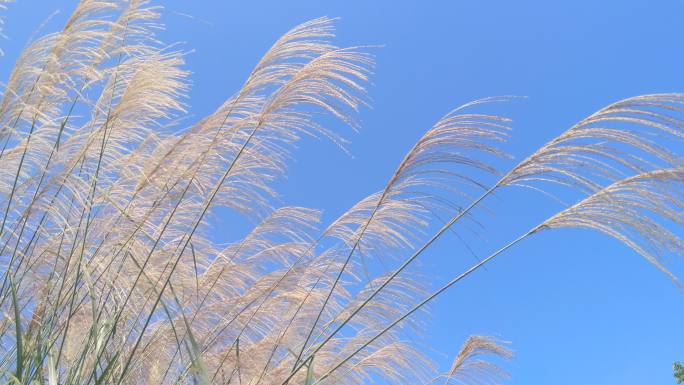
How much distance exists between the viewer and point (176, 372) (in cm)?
311

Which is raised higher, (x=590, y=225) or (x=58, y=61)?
(x=58, y=61)

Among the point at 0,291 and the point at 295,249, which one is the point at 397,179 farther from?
the point at 0,291

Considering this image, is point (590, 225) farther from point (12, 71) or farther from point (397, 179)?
point (12, 71)

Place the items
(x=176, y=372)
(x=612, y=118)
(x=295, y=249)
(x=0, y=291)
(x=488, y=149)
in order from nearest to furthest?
(x=612, y=118) → (x=488, y=149) → (x=0, y=291) → (x=176, y=372) → (x=295, y=249)

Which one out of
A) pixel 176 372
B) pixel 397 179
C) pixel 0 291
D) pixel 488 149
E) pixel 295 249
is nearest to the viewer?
pixel 488 149

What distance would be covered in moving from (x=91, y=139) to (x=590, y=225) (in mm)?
1862

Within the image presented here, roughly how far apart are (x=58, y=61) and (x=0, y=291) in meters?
0.92

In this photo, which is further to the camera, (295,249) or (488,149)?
(295,249)

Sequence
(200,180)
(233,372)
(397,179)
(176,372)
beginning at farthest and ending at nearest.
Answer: (233,372), (176,372), (200,180), (397,179)

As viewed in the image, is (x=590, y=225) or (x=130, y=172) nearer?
(x=590, y=225)

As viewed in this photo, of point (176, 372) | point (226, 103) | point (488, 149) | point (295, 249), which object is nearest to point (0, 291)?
point (176, 372)

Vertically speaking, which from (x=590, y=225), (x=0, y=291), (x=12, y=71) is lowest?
(x=0, y=291)

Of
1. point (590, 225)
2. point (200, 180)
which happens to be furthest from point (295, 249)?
point (590, 225)

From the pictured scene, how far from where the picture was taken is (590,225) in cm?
194
